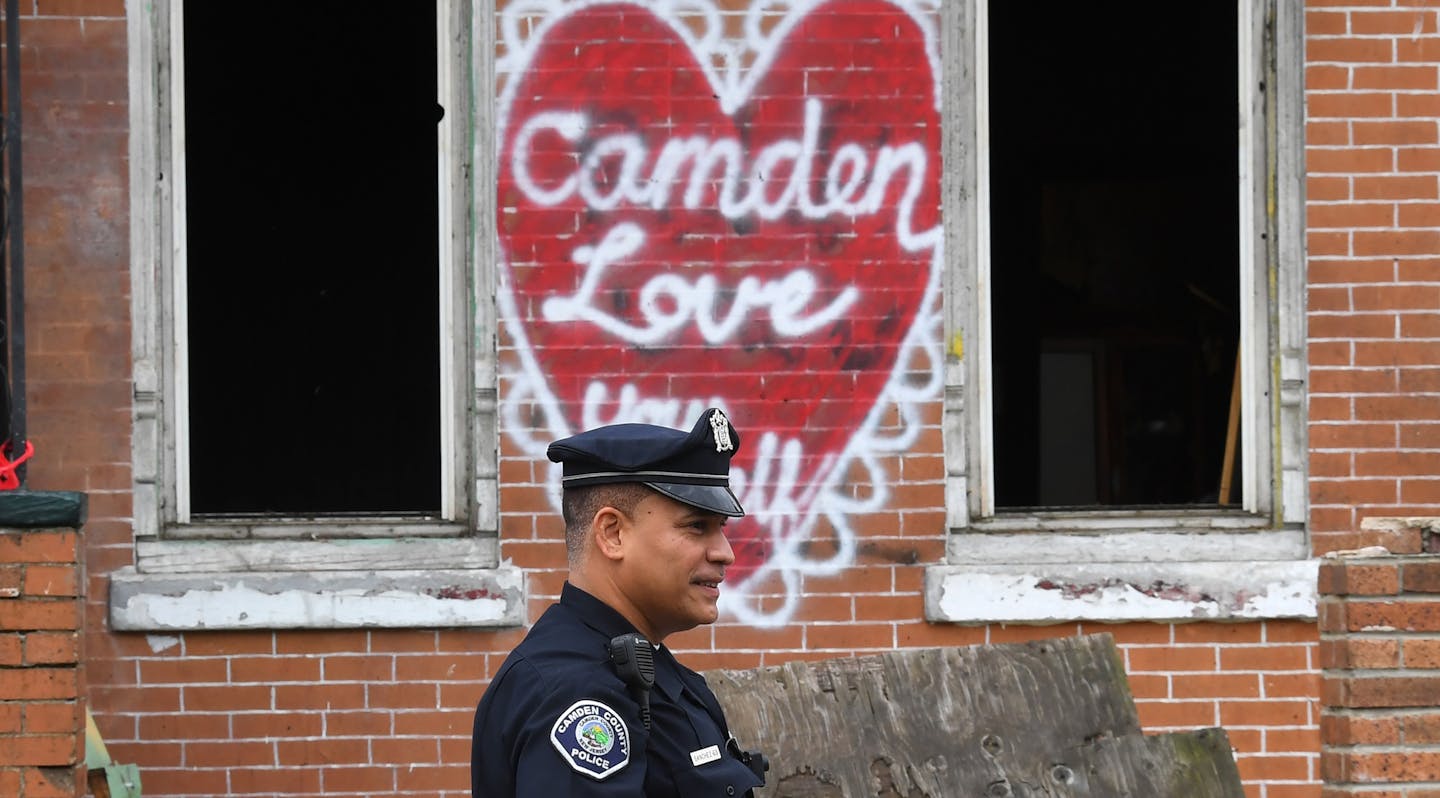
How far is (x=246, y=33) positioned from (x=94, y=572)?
2.48m

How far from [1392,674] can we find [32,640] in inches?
135

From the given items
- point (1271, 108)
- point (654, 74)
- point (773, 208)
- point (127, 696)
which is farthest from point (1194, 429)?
point (127, 696)

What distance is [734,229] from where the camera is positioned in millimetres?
5652

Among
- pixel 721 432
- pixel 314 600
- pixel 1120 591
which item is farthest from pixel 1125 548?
pixel 721 432

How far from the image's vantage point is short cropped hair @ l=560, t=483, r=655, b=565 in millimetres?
2832

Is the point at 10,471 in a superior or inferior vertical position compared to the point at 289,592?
superior

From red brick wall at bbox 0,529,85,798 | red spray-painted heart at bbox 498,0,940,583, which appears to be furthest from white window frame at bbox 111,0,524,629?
red brick wall at bbox 0,529,85,798

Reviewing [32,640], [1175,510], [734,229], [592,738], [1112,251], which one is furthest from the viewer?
[1112,251]

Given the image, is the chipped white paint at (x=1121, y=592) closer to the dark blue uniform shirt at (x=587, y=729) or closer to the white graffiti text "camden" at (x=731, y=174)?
the white graffiti text "camden" at (x=731, y=174)

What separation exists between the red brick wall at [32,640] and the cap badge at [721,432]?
2.39 meters

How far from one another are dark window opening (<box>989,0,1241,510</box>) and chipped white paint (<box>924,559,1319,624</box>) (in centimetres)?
67

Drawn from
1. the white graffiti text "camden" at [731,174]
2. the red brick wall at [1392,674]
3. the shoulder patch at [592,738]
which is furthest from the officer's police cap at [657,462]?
the white graffiti text "camden" at [731,174]

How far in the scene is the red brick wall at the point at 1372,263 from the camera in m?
5.65

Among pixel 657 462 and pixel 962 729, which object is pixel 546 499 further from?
pixel 657 462
